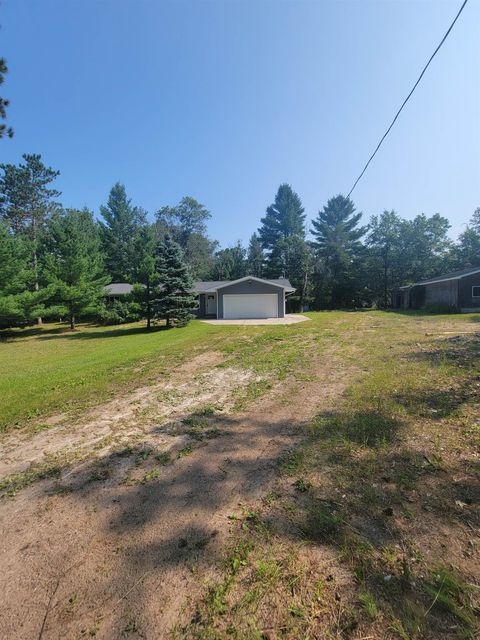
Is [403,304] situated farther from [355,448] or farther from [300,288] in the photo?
[355,448]

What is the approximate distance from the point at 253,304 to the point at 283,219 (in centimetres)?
2747

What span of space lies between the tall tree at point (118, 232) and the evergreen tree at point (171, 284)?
1777cm

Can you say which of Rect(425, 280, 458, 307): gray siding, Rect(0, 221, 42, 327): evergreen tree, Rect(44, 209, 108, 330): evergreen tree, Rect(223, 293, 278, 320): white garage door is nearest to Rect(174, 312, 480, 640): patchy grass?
Rect(0, 221, 42, 327): evergreen tree

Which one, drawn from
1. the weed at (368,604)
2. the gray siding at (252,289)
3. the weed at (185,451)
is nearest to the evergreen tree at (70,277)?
the gray siding at (252,289)

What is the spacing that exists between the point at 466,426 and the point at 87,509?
12.9ft

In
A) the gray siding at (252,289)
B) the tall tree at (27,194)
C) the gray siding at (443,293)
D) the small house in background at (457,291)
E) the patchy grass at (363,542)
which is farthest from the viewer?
the tall tree at (27,194)

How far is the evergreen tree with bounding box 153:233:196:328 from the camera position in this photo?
696 inches

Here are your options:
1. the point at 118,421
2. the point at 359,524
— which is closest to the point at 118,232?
the point at 118,421

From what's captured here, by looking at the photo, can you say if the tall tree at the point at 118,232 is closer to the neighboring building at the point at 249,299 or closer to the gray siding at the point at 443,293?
the neighboring building at the point at 249,299

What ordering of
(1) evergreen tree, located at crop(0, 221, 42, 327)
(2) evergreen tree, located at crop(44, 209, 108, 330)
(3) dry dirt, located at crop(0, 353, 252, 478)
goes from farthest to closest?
(2) evergreen tree, located at crop(44, 209, 108, 330) → (1) evergreen tree, located at crop(0, 221, 42, 327) → (3) dry dirt, located at crop(0, 353, 252, 478)

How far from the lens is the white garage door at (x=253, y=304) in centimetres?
2391

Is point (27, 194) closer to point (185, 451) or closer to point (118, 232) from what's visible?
point (118, 232)

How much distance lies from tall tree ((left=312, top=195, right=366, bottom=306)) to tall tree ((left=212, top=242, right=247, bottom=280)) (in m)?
11.0

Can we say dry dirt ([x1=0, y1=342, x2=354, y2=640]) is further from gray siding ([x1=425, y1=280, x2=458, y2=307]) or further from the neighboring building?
gray siding ([x1=425, y1=280, x2=458, y2=307])
